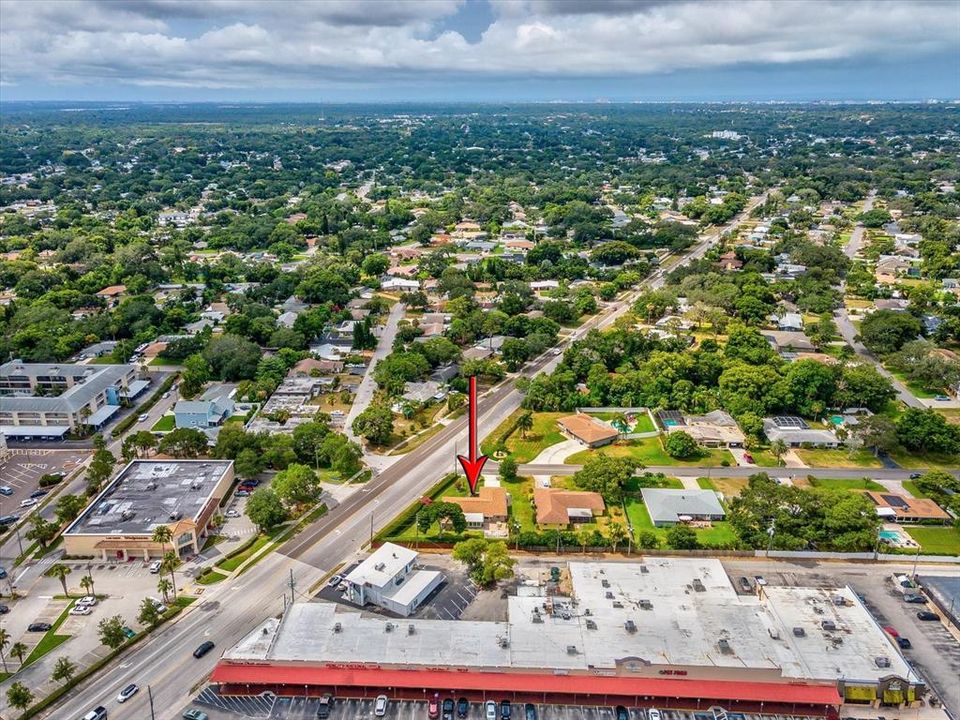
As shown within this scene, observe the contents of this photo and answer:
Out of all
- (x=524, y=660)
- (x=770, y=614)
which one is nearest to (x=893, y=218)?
(x=770, y=614)

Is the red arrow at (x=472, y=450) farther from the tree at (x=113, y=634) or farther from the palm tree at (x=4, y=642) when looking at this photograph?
the palm tree at (x=4, y=642)

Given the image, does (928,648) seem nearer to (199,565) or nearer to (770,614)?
(770,614)

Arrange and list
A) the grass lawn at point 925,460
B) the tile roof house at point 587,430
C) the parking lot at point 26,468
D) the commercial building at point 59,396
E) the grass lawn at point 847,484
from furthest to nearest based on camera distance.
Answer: the commercial building at point 59,396, the tile roof house at point 587,430, the grass lawn at point 925,460, the grass lawn at point 847,484, the parking lot at point 26,468

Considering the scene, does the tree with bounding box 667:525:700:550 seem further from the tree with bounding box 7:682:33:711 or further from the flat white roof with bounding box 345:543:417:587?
the tree with bounding box 7:682:33:711

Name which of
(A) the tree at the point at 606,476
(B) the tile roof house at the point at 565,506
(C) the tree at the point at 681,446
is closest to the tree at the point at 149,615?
(B) the tile roof house at the point at 565,506

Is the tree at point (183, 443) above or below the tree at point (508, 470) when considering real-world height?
above
